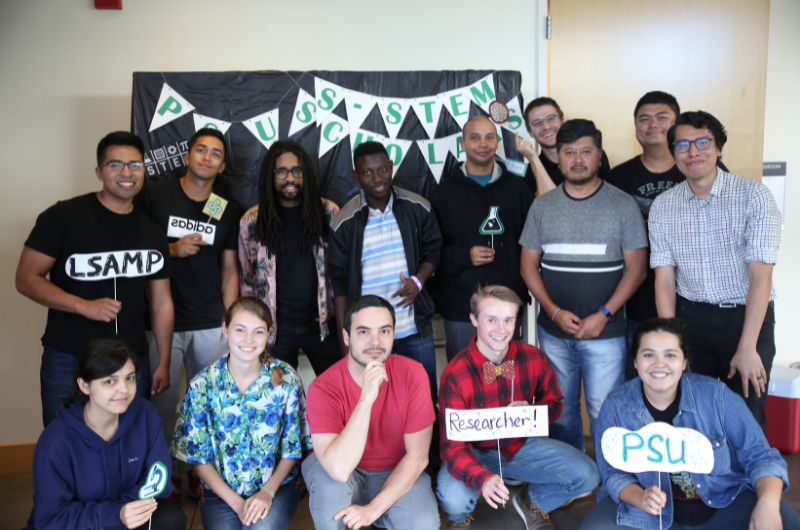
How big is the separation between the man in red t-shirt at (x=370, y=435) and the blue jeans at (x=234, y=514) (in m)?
0.14

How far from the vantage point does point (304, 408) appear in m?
2.43

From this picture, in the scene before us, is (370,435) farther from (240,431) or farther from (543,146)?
(543,146)

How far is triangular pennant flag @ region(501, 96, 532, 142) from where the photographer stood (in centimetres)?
359

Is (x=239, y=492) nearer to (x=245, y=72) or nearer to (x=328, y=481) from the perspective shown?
(x=328, y=481)

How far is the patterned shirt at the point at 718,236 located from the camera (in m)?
2.40

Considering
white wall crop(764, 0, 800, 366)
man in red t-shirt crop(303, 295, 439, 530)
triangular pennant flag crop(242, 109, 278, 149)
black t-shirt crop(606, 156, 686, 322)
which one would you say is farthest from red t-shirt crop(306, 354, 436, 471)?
white wall crop(764, 0, 800, 366)

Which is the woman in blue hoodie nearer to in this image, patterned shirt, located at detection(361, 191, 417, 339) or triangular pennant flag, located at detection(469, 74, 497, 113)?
patterned shirt, located at detection(361, 191, 417, 339)

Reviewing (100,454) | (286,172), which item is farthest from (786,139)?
(100,454)

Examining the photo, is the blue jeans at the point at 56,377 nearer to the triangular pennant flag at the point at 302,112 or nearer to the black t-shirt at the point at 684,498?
the triangular pennant flag at the point at 302,112

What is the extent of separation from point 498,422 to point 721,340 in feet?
3.63

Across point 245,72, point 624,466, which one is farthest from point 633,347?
point 245,72

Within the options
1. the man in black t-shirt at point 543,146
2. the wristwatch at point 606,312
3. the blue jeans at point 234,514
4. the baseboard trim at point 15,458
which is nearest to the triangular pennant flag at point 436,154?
the man in black t-shirt at point 543,146

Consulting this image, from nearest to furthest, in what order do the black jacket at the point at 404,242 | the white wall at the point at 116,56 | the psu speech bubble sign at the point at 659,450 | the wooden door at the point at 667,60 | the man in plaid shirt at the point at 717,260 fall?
the psu speech bubble sign at the point at 659,450 → the man in plaid shirt at the point at 717,260 → the black jacket at the point at 404,242 → the white wall at the point at 116,56 → the wooden door at the point at 667,60

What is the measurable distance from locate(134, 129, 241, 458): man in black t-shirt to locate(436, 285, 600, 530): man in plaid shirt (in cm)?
135
